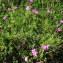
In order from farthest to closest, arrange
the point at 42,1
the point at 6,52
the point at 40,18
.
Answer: the point at 42,1, the point at 40,18, the point at 6,52

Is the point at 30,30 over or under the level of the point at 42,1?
under

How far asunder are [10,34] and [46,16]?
778mm

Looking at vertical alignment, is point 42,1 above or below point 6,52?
above

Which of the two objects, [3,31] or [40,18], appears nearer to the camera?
[3,31]

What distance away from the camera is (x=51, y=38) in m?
4.79

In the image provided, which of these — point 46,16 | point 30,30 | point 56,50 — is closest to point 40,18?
point 46,16

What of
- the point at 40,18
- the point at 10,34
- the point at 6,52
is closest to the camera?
the point at 6,52

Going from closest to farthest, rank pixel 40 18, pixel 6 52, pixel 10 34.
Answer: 1. pixel 6 52
2. pixel 10 34
3. pixel 40 18

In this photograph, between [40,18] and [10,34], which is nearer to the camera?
[10,34]

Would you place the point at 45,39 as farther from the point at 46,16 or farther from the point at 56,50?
the point at 46,16

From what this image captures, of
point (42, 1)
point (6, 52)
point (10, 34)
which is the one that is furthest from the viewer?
point (42, 1)

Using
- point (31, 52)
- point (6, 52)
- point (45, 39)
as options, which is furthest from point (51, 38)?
point (6, 52)

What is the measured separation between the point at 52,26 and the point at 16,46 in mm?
747

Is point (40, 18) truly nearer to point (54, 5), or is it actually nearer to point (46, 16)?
point (46, 16)
